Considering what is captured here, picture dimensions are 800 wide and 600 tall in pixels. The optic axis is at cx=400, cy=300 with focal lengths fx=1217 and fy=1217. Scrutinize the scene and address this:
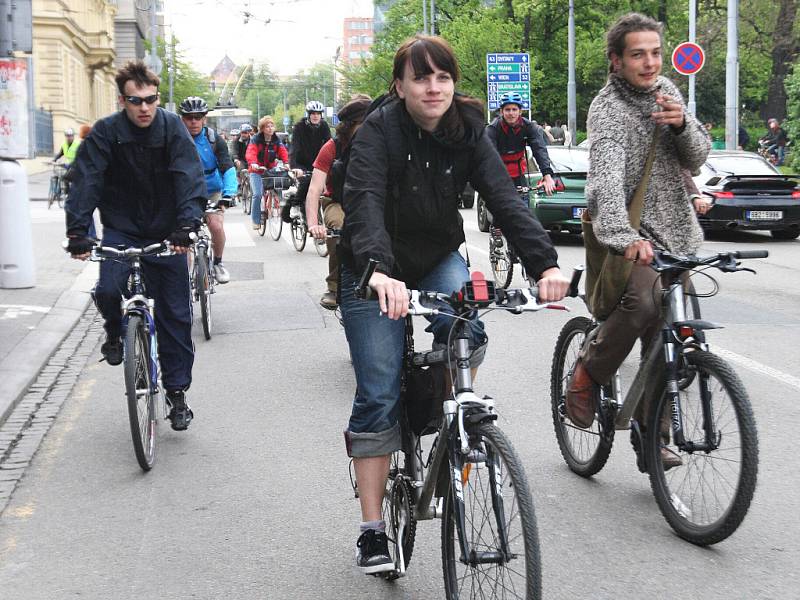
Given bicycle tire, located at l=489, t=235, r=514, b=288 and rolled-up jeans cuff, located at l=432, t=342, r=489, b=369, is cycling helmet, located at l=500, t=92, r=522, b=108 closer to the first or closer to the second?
bicycle tire, located at l=489, t=235, r=514, b=288

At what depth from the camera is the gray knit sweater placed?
4.91m

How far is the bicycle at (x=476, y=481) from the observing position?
3229mm

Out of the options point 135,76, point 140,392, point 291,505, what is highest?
point 135,76

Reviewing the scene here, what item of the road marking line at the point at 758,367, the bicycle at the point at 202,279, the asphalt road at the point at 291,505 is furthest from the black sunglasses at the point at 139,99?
the road marking line at the point at 758,367

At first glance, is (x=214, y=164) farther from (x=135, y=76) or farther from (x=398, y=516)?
(x=398, y=516)

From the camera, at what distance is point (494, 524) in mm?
3312

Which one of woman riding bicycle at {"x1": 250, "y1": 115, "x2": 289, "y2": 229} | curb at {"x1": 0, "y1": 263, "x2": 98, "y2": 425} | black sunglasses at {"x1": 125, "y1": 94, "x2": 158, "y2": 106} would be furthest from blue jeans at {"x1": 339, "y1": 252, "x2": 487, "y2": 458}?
woman riding bicycle at {"x1": 250, "y1": 115, "x2": 289, "y2": 229}

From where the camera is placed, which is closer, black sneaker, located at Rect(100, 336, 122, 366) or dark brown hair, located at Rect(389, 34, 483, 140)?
dark brown hair, located at Rect(389, 34, 483, 140)

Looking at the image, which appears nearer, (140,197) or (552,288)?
(552,288)

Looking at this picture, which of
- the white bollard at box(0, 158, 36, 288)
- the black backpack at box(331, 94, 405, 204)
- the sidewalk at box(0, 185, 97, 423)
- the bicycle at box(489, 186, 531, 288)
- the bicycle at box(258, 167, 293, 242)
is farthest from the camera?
the bicycle at box(258, 167, 293, 242)

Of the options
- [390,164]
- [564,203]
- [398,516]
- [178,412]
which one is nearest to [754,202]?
[564,203]

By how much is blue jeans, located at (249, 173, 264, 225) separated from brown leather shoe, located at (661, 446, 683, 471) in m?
15.5

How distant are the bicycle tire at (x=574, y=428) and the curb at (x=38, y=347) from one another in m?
3.21

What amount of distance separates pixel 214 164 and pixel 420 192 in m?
7.36
